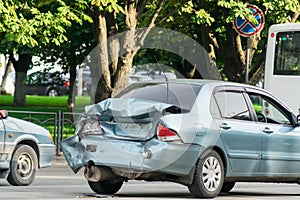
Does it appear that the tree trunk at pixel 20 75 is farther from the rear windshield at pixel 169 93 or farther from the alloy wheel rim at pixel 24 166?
the rear windshield at pixel 169 93

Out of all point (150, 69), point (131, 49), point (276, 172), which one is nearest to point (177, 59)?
point (150, 69)

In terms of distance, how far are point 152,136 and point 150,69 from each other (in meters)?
29.8

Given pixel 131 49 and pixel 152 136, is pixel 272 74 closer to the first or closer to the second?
pixel 131 49

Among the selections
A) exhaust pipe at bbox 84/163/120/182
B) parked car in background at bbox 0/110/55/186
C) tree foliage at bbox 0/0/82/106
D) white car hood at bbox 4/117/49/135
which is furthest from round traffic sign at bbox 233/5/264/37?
exhaust pipe at bbox 84/163/120/182

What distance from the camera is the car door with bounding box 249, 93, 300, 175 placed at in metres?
13.8

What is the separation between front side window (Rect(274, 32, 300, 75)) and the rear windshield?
10.6m

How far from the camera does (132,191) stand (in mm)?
14320

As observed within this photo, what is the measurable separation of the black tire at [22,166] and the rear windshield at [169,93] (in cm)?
290

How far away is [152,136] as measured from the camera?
1248 centimetres

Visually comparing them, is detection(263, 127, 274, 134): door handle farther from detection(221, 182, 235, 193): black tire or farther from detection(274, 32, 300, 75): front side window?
detection(274, 32, 300, 75): front side window

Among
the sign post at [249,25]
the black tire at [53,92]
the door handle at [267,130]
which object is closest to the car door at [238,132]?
the door handle at [267,130]

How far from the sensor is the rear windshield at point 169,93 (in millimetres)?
12945

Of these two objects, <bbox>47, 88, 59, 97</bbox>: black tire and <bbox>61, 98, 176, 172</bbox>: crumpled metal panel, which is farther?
<bbox>47, 88, 59, 97</bbox>: black tire

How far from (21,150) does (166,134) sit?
159 inches
